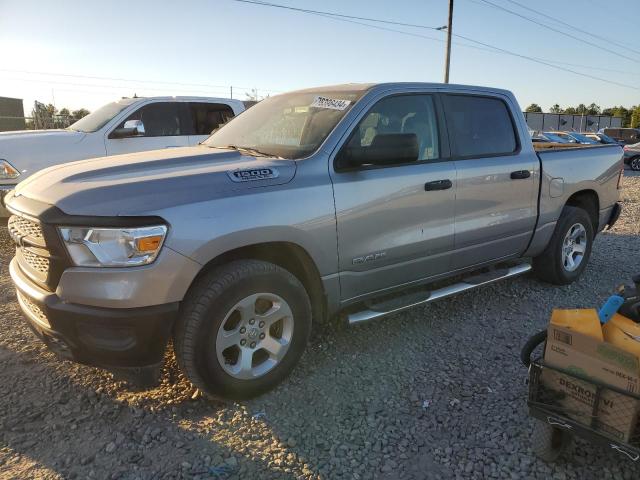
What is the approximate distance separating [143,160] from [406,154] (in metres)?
1.67

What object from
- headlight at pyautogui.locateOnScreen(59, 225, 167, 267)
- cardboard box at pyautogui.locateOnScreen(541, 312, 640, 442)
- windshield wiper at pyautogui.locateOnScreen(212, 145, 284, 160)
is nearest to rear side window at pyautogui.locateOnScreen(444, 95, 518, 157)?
windshield wiper at pyautogui.locateOnScreen(212, 145, 284, 160)

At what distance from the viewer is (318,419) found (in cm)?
280

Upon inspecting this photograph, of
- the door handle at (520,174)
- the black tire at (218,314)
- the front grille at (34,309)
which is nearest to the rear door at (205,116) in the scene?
the door handle at (520,174)

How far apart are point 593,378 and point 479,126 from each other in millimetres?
2509

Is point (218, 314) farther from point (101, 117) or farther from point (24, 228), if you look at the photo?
point (101, 117)

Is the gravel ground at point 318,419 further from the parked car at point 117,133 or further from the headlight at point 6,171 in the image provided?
the parked car at point 117,133

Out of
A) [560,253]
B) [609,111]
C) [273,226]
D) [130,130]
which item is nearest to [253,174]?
[273,226]

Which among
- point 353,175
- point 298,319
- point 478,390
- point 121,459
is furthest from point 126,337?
point 478,390

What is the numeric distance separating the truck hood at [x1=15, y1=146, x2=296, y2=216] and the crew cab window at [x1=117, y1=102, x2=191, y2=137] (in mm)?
4646

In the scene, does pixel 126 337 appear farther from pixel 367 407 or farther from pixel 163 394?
pixel 367 407

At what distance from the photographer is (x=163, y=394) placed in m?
3.01

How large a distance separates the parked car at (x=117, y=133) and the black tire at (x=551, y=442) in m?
5.88

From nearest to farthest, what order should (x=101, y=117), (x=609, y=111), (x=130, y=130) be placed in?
(x=130, y=130) < (x=101, y=117) < (x=609, y=111)

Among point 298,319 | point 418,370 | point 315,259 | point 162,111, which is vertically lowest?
point 418,370
